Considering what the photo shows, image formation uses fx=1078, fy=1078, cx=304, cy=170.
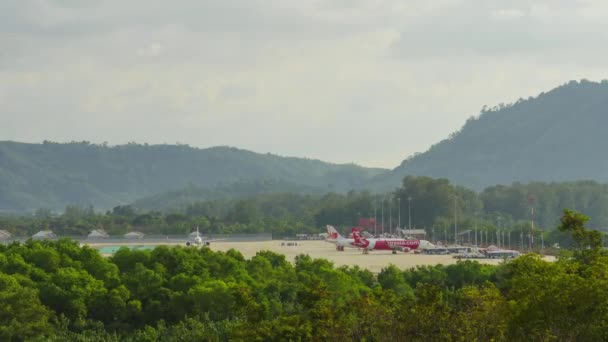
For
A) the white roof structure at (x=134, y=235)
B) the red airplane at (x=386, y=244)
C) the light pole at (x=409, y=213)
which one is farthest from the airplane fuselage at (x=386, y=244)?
the white roof structure at (x=134, y=235)

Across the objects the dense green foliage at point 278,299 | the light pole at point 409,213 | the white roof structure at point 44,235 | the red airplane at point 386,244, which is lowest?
the dense green foliage at point 278,299

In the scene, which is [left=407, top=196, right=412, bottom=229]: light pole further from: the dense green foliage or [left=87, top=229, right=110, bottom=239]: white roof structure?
the dense green foliage

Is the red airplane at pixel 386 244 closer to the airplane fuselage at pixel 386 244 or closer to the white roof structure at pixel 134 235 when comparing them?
the airplane fuselage at pixel 386 244

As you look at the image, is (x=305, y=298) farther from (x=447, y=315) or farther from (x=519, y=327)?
(x=519, y=327)

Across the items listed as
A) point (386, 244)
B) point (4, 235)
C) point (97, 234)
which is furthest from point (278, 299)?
point (4, 235)

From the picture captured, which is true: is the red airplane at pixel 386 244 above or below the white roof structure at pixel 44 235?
below

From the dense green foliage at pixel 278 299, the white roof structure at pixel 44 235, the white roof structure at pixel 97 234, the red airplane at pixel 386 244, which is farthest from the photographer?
the white roof structure at pixel 97 234

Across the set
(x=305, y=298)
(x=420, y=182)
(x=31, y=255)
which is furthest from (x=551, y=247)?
(x=305, y=298)

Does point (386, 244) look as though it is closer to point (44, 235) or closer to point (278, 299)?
point (44, 235)

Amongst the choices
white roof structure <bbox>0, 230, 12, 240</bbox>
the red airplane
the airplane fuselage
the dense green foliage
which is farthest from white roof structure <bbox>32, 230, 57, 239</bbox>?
the dense green foliage
